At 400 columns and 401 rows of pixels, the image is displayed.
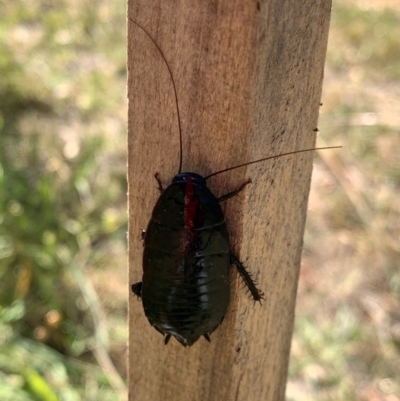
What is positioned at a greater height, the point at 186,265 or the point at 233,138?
the point at 233,138

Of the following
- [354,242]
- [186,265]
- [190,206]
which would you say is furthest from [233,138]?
[354,242]

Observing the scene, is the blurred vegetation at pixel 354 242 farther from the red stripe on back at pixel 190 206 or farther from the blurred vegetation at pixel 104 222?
the red stripe on back at pixel 190 206

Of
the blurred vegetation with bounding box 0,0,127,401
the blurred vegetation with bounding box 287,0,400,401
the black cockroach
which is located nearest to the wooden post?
the black cockroach

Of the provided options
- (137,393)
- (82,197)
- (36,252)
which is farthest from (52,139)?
(137,393)

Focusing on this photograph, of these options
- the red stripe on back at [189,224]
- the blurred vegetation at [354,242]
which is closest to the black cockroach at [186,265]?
the red stripe on back at [189,224]

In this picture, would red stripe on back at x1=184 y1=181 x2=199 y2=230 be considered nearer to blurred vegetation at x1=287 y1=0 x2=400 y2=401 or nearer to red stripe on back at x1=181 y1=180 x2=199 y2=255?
red stripe on back at x1=181 y1=180 x2=199 y2=255

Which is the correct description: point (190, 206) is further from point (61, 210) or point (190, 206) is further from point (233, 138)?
point (61, 210)

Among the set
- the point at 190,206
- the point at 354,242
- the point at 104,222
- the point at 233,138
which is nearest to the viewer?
the point at 233,138
